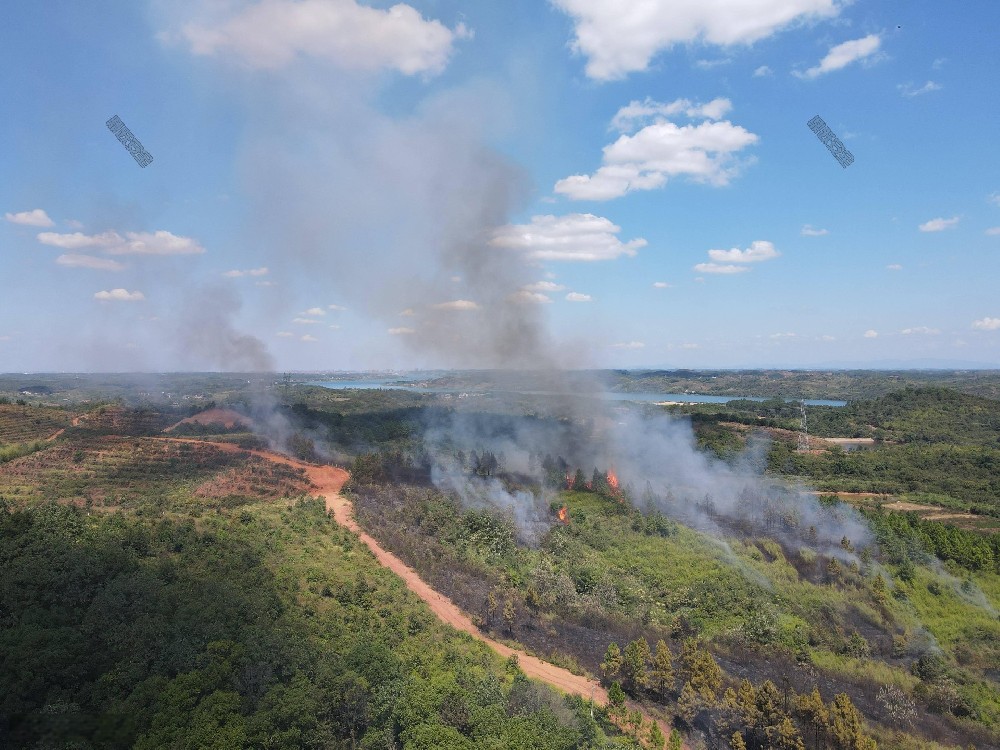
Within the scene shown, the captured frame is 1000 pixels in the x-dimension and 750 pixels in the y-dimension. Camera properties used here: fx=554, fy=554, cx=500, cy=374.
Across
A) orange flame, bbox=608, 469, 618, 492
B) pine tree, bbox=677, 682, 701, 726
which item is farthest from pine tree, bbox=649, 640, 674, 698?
orange flame, bbox=608, 469, 618, 492

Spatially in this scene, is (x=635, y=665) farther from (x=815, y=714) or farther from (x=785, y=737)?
(x=815, y=714)

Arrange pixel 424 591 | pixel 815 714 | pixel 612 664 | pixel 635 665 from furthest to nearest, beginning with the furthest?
pixel 424 591 → pixel 612 664 → pixel 635 665 → pixel 815 714

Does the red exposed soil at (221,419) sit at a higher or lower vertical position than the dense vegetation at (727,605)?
higher

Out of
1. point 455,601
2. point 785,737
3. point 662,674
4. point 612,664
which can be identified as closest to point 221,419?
point 455,601

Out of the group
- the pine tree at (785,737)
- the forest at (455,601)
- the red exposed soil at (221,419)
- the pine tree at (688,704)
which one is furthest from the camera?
the red exposed soil at (221,419)

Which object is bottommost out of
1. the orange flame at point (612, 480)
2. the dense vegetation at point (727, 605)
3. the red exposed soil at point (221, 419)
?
the dense vegetation at point (727, 605)

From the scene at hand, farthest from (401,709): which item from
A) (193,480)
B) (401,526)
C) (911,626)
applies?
(193,480)

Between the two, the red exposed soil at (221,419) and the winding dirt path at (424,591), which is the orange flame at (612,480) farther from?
the red exposed soil at (221,419)

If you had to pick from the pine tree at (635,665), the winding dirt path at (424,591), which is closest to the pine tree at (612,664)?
the pine tree at (635,665)

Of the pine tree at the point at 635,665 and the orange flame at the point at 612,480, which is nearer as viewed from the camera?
the pine tree at the point at 635,665
